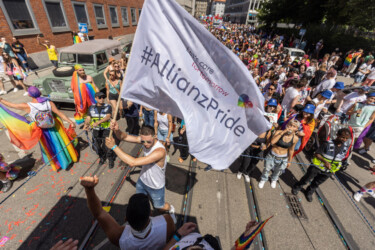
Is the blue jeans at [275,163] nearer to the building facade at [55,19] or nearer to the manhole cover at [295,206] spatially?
the manhole cover at [295,206]

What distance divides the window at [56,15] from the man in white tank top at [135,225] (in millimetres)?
17271

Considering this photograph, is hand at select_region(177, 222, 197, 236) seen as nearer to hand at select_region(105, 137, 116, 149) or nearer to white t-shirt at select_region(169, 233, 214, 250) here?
white t-shirt at select_region(169, 233, 214, 250)

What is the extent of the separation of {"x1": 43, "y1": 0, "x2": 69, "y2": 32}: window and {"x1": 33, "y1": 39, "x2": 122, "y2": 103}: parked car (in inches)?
337

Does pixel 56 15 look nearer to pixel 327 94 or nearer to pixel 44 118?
pixel 44 118

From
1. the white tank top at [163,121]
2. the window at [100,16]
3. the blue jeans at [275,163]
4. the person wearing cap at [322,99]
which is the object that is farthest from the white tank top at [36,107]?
the window at [100,16]

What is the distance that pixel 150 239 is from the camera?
71.0 inches

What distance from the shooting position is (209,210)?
3.82m

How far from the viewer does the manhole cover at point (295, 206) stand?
3.86 m

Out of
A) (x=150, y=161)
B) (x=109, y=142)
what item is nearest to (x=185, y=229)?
(x=150, y=161)

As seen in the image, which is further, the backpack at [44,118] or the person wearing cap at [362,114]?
the person wearing cap at [362,114]

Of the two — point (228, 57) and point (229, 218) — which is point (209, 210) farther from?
point (228, 57)

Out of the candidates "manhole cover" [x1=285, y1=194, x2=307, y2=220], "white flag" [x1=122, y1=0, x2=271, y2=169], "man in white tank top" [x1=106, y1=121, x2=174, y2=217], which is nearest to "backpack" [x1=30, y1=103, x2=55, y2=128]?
"man in white tank top" [x1=106, y1=121, x2=174, y2=217]

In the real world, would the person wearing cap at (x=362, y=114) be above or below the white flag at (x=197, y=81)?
below

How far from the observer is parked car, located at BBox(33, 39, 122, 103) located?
6.60m
